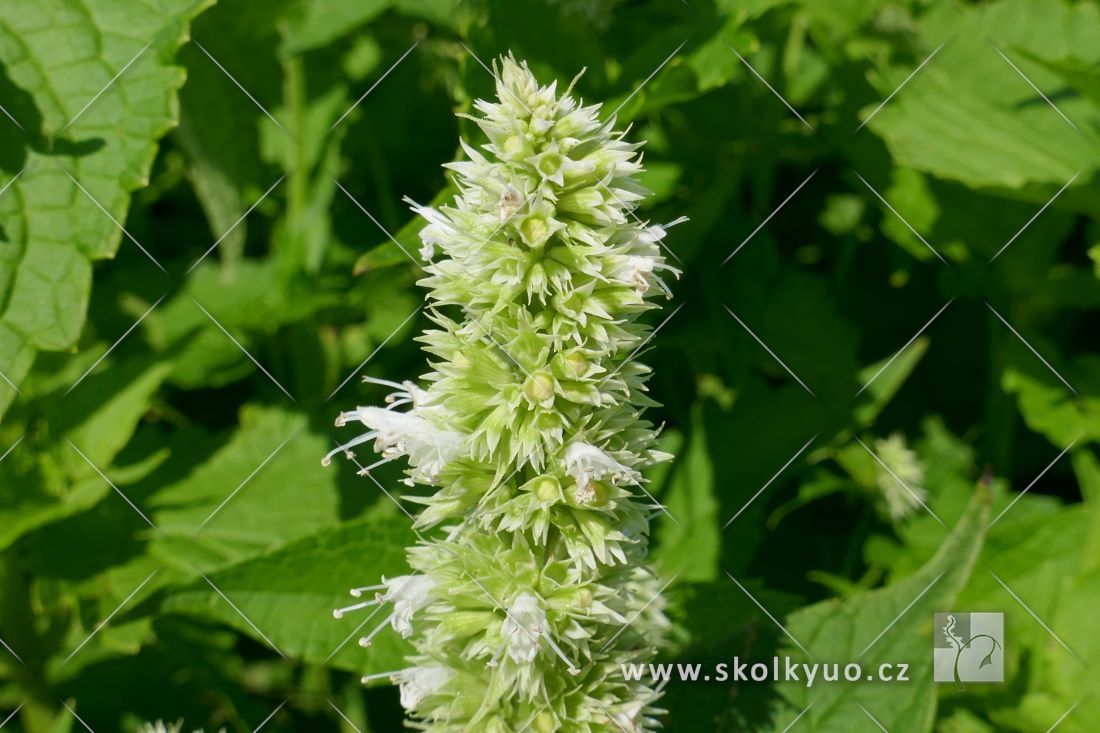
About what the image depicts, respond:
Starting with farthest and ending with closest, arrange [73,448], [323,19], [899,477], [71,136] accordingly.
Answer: [899,477]
[323,19]
[73,448]
[71,136]

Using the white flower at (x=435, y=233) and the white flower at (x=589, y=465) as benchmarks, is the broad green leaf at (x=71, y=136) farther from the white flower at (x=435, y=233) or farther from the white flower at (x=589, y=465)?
the white flower at (x=589, y=465)

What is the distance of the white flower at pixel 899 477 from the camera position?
3203 mm

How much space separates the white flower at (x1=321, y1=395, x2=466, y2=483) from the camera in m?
1.71

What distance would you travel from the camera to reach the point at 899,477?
10.6 ft

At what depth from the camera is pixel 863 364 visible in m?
3.58

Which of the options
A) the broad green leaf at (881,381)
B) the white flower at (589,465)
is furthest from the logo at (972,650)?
the white flower at (589,465)

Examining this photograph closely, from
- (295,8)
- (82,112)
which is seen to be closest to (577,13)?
(295,8)

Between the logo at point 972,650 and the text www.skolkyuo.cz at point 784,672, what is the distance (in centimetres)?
40

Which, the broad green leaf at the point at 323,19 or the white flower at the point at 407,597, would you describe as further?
the broad green leaf at the point at 323,19

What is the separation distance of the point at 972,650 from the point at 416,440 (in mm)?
1581

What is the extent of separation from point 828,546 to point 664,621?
4.56ft

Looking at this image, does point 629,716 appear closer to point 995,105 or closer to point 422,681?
point 422,681

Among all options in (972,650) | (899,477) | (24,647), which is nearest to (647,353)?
(899,477)

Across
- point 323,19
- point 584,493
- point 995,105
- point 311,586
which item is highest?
point 995,105
